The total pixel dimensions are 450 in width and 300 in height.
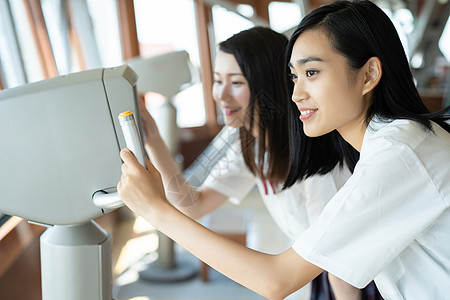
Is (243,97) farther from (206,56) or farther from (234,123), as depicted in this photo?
(206,56)

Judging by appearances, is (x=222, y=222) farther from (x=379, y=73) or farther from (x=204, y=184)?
(x=379, y=73)

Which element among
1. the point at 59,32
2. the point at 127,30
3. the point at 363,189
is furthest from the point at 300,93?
the point at 127,30

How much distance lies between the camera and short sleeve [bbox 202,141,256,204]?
5.08 ft

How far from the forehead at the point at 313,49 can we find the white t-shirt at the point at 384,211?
0.20 meters

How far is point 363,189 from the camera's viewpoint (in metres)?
0.86

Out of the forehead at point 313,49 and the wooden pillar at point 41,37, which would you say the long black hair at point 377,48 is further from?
the wooden pillar at point 41,37

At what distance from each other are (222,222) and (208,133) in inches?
70.6

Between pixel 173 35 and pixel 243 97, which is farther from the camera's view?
pixel 173 35

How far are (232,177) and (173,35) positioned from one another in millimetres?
3289

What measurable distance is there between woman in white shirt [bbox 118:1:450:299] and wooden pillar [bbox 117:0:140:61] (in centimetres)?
315

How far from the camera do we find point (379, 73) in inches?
39.0

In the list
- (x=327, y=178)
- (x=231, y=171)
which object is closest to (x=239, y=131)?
(x=231, y=171)

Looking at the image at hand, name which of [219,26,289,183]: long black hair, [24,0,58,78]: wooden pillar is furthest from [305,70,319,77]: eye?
[24,0,58,78]: wooden pillar

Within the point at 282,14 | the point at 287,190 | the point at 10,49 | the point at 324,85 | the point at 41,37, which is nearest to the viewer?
the point at 324,85
